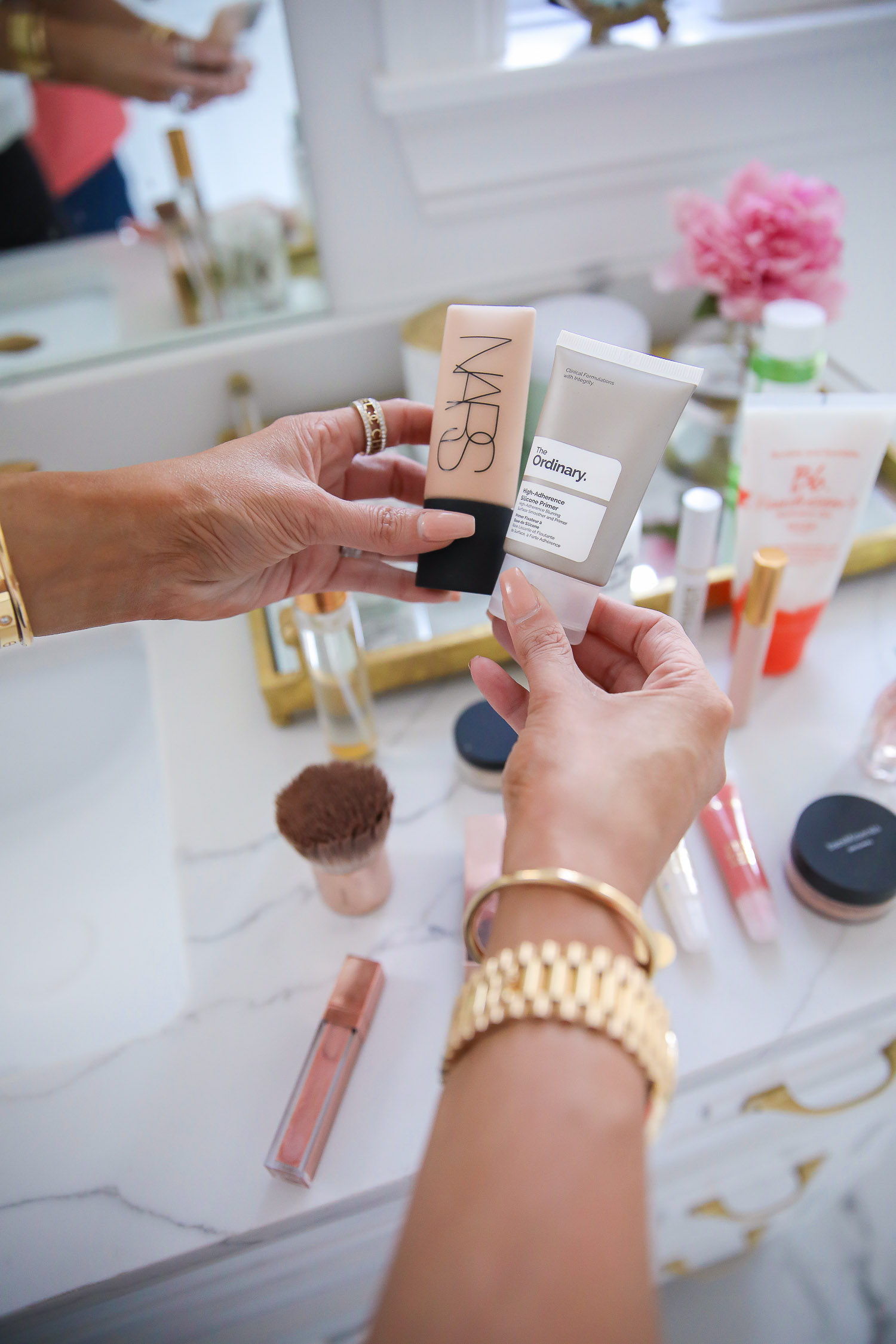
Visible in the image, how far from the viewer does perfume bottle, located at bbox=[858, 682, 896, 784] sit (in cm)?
64

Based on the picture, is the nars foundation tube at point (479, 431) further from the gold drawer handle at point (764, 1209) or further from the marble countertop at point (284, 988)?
the gold drawer handle at point (764, 1209)

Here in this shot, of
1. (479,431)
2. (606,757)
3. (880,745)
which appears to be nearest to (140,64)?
(479,431)

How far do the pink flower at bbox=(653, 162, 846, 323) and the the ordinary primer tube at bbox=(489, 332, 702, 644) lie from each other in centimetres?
36

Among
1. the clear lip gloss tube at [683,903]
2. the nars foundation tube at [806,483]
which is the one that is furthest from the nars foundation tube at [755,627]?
the clear lip gloss tube at [683,903]

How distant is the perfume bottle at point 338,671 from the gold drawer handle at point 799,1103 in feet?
1.29

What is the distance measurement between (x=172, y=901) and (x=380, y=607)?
306 millimetres

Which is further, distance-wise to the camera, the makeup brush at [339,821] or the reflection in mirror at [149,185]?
the reflection in mirror at [149,185]

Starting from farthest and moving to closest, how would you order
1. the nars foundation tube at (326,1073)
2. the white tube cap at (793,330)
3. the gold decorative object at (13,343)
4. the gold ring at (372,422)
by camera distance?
the gold decorative object at (13,343)
the white tube cap at (793,330)
the gold ring at (372,422)
the nars foundation tube at (326,1073)

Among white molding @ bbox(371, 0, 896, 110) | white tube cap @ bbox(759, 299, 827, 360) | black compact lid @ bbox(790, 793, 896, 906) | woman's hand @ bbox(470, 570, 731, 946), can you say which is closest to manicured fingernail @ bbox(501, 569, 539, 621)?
woman's hand @ bbox(470, 570, 731, 946)

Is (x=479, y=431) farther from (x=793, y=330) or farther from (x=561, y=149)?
(x=561, y=149)

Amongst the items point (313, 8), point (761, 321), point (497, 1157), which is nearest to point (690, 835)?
point (497, 1157)

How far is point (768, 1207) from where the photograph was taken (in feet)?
2.65

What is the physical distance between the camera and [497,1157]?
11.2 inches

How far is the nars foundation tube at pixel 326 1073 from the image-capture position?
1.52ft
